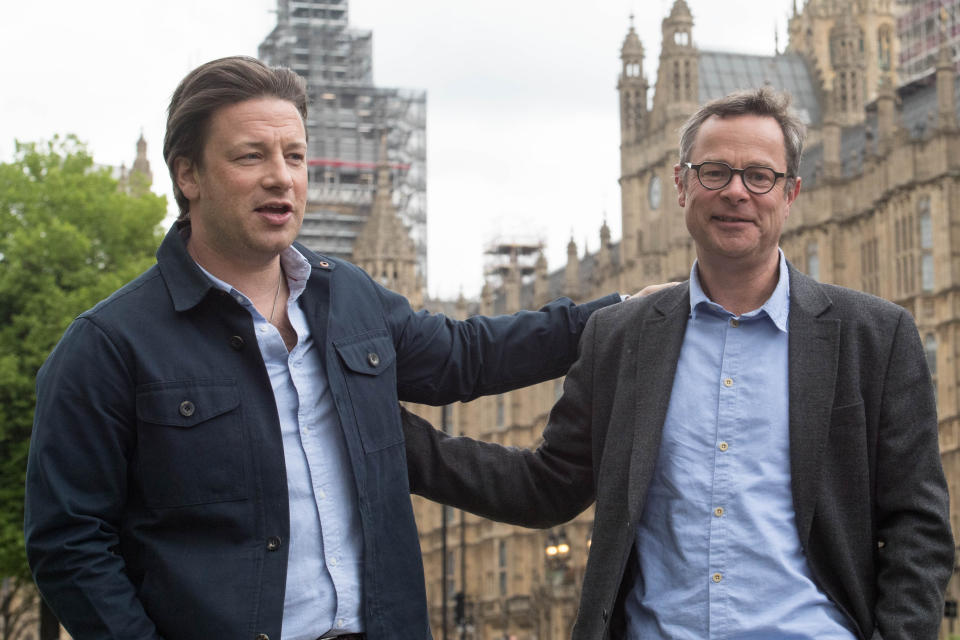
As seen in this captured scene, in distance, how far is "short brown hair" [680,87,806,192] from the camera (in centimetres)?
436

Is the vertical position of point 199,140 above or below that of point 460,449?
above

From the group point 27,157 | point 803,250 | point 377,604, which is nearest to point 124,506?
point 377,604

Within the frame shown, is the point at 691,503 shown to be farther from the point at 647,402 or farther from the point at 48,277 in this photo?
the point at 48,277

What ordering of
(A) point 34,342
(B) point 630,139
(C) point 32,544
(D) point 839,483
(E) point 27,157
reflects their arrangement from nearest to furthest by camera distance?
(C) point 32,544
(D) point 839,483
(A) point 34,342
(E) point 27,157
(B) point 630,139

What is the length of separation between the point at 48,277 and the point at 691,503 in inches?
881

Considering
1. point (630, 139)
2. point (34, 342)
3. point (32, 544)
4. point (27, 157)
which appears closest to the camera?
point (32, 544)

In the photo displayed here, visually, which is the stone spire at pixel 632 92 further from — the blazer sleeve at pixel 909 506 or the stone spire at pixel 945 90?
the blazer sleeve at pixel 909 506

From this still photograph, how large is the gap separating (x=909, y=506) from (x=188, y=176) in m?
2.20

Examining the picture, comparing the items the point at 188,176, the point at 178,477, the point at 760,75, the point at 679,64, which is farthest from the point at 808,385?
the point at 760,75

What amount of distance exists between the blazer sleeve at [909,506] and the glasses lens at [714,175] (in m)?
0.66

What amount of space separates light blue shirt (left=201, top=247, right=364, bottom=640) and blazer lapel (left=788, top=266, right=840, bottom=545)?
1214 mm

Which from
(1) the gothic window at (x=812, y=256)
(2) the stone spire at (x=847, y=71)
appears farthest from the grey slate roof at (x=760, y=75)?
(1) the gothic window at (x=812, y=256)

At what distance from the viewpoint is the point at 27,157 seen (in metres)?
27.8

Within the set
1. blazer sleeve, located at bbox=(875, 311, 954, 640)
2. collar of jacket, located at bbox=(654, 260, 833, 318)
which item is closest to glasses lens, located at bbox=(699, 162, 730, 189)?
collar of jacket, located at bbox=(654, 260, 833, 318)
